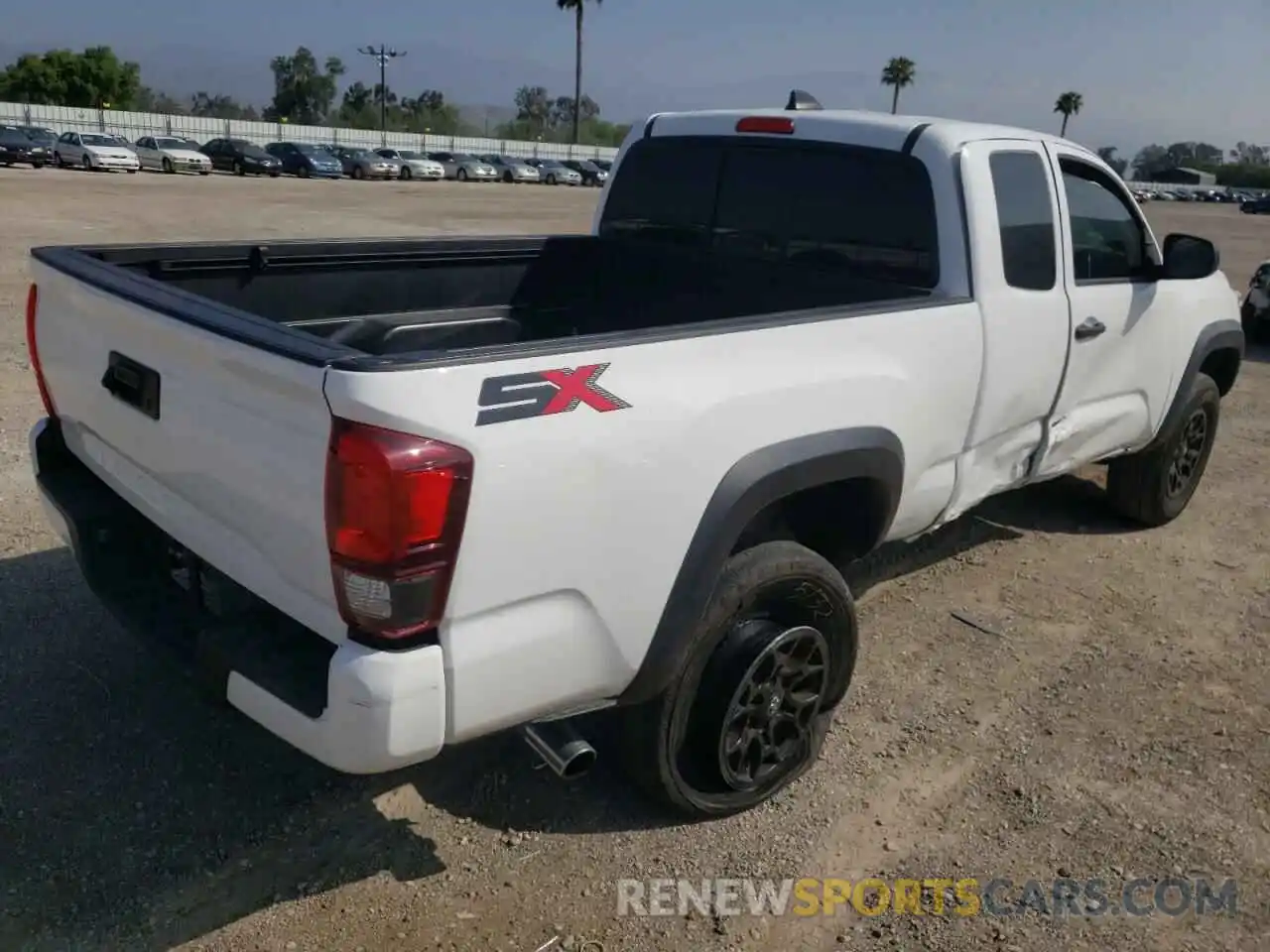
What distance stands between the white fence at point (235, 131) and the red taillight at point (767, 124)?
174ft

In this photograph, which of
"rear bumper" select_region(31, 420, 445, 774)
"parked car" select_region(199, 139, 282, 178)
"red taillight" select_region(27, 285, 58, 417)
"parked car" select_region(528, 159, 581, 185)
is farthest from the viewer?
"parked car" select_region(528, 159, 581, 185)

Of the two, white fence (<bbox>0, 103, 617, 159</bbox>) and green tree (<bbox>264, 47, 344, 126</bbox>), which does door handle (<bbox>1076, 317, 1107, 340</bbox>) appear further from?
green tree (<bbox>264, 47, 344, 126</bbox>)

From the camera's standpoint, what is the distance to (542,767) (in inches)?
136

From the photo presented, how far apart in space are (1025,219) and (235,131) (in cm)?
6036

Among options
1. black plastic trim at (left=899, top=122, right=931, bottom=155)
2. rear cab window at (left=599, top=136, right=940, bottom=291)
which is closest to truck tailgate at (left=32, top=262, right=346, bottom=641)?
rear cab window at (left=599, top=136, right=940, bottom=291)

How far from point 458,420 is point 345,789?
160cm

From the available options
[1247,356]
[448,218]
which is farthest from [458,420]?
[448,218]

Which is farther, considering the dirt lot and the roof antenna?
the roof antenna

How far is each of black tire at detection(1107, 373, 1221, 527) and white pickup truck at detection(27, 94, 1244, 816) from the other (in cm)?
39

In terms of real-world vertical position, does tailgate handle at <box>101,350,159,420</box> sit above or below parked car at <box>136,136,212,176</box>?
below

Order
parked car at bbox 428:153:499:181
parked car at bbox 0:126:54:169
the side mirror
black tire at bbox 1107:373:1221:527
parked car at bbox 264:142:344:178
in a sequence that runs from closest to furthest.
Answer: the side mirror
black tire at bbox 1107:373:1221:527
parked car at bbox 0:126:54:169
parked car at bbox 264:142:344:178
parked car at bbox 428:153:499:181

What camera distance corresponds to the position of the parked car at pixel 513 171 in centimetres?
5047

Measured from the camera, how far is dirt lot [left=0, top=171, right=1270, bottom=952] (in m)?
2.84

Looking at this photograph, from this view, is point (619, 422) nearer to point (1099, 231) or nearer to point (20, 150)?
point (1099, 231)
